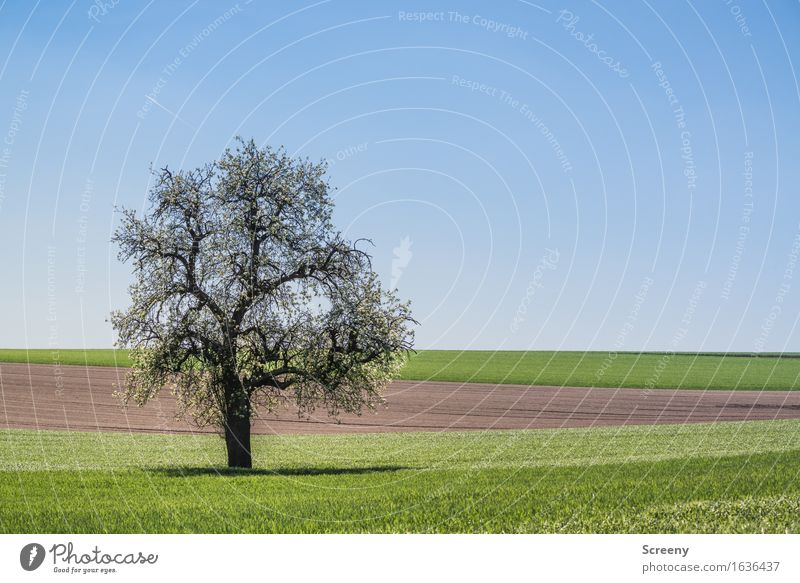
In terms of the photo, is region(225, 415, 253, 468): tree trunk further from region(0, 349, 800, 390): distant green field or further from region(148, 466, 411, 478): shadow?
region(0, 349, 800, 390): distant green field

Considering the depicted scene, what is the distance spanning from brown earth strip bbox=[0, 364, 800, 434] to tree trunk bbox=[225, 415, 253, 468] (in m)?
17.5

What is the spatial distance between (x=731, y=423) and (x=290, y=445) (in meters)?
28.0

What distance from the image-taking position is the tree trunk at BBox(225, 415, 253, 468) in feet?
84.0

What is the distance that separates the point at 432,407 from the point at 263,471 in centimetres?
3659

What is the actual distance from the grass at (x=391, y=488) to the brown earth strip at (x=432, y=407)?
10.1 metres

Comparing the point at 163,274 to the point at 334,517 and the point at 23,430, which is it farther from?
the point at 23,430

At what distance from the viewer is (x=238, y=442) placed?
1011 inches

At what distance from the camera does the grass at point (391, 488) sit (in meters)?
13.4

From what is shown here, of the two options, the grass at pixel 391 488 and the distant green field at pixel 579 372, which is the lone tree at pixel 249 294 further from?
the distant green field at pixel 579 372

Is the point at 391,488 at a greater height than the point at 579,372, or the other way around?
the point at 391,488

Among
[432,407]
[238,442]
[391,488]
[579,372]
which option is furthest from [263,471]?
[579,372]

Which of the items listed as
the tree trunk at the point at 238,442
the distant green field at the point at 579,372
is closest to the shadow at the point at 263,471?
the tree trunk at the point at 238,442

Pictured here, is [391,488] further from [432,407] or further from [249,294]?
[432,407]

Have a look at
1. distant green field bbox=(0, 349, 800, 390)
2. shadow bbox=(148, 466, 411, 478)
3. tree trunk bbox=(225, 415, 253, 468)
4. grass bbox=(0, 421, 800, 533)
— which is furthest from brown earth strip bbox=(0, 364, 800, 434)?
tree trunk bbox=(225, 415, 253, 468)
